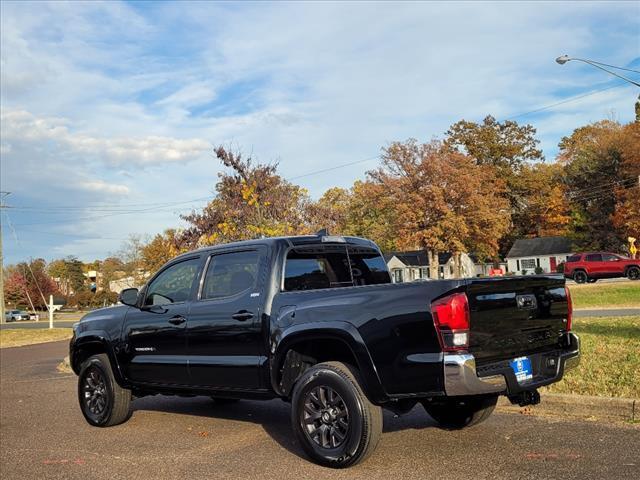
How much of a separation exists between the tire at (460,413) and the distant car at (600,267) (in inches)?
1340

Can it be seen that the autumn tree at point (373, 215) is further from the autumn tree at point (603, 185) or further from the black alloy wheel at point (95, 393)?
the black alloy wheel at point (95, 393)

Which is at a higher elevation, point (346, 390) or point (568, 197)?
point (568, 197)

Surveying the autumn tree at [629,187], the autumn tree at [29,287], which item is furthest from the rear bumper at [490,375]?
the autumn tree at [29,287]

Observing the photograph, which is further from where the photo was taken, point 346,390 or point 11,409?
point 11,409

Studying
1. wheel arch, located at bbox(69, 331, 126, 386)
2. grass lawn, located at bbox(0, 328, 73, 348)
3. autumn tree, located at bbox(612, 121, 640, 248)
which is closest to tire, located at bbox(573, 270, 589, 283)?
autumn tree, located at bbox(612, 121, 640, 248)

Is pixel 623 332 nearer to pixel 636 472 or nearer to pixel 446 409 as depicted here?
pixel 446 409

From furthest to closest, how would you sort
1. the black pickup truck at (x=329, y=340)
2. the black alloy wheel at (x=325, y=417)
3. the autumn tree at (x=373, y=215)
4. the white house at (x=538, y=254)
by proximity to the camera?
the white house at (x=538, y=254) < the autumn tree at (x=373, y=215) < the black alloy wheel at (x=325, y=417) < the black pickup truck at (x=329, y=340)

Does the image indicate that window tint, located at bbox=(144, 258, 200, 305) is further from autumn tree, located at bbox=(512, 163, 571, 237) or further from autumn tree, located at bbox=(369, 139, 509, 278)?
autumn tree, located at bbox=(512, 163, 571, 237)

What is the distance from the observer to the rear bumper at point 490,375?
4395 millimetres

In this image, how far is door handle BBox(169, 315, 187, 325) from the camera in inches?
248

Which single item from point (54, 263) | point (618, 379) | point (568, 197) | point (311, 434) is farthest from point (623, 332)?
point (54, 263)

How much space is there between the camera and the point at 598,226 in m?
64.5

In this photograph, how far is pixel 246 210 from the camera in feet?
64.4

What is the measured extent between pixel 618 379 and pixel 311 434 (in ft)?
13.2
